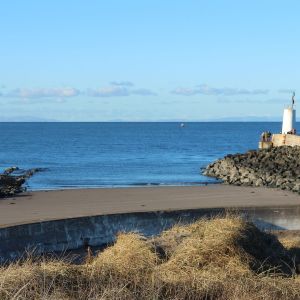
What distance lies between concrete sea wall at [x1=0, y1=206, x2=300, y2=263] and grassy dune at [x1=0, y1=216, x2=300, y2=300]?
4.91 meters

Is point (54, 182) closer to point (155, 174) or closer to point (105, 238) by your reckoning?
point (155, 174)

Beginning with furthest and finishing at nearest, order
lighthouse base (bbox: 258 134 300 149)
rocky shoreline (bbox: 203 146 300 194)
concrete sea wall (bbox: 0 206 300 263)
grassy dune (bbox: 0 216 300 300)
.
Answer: lighthouse base (bbox: 258 134 300 149) < rocky shoreline (bbox: 203 146 300 194) < concrete sea wall (bbox: 0 206 300 263) < grassy dune (bbox: 0 216 300 300)

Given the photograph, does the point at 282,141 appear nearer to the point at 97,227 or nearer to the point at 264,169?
the point at 264,169

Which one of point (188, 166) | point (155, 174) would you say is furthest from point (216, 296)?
point (188, 166)

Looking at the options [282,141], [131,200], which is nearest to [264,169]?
[282,141]

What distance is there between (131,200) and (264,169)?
49.0ft

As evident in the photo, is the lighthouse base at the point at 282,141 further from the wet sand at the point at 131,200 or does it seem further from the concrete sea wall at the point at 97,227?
the concrete sea wall at the point at 97,227

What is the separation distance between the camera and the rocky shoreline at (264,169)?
3622cm

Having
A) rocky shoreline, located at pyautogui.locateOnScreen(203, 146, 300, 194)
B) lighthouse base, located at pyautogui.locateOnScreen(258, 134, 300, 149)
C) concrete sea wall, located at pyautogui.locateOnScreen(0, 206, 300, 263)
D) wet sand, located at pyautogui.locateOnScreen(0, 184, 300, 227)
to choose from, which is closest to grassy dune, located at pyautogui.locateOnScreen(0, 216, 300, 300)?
concrete sea wall, located at pyautogui.locateOnScreen(0, 206, 300, 263)

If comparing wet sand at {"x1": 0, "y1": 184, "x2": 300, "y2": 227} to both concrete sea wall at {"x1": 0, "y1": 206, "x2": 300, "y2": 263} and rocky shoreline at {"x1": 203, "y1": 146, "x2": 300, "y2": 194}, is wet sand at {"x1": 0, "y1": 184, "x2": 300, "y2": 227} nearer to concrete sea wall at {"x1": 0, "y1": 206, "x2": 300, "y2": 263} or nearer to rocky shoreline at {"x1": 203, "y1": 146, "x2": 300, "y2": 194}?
concrete sea wall at {"x1": 0, "y1": 206, "x2": 300, "y2": 263}

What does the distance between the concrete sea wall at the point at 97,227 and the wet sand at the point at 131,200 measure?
2072 millimetres

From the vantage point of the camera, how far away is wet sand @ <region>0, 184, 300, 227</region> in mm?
22344

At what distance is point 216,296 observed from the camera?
24.7ft

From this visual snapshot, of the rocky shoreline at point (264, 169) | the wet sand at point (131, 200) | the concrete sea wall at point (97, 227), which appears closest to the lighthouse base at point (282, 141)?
the rocky shoreline at point (264, 169)
